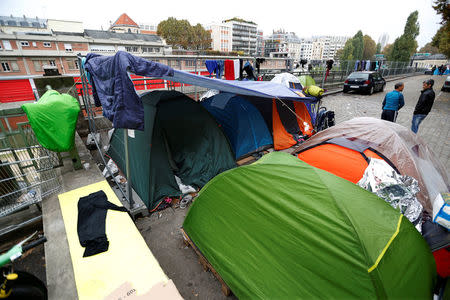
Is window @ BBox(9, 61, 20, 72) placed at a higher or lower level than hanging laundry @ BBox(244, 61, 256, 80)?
higher

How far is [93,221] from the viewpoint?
245 cm

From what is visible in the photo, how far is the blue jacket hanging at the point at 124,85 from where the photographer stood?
7.15 feet

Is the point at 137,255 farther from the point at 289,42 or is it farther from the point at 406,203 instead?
the point at 289,42

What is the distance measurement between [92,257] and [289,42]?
5264 inches

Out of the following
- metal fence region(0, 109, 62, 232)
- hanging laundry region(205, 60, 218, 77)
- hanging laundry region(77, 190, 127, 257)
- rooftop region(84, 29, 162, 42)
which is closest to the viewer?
hanging laundry region(77, 190, 127, 257)

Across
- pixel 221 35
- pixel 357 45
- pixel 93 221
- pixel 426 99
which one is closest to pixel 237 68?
pixel 426 99

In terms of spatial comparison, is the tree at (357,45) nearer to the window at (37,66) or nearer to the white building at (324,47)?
the window at (37,66)

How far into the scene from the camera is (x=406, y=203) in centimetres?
249

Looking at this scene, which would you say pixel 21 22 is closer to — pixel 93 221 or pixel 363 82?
pixel 363 82

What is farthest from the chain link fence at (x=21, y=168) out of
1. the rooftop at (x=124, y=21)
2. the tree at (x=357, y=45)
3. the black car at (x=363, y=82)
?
the rooftop at (x=124, y=21)

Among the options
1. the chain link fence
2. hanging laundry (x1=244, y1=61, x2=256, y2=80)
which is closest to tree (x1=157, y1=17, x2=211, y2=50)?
hanging laundry (x1=244, y1=61, x2=256, y2=80)

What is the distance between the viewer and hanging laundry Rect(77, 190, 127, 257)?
218 cm

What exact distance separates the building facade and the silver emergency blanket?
8701cm

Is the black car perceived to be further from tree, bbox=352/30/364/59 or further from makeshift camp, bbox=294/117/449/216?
tree, bbox=352/30/364/59
